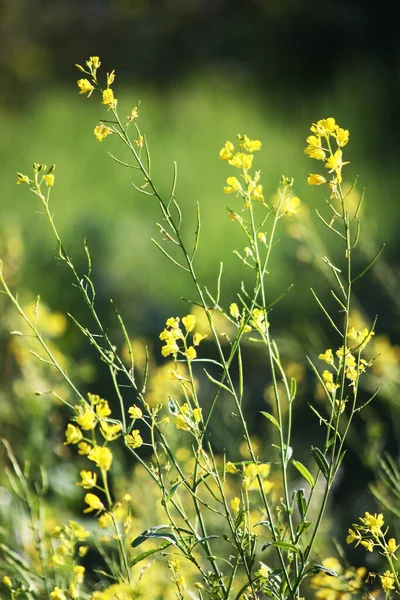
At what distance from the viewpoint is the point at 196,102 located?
4273 millimetres

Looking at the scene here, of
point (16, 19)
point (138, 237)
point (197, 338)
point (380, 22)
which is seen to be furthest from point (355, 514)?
point (16, 19)

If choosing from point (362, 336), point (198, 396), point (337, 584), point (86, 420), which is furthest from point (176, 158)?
point (86, 420)

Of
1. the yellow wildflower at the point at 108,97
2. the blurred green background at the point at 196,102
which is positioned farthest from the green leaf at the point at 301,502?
the blurred green background at the point at 196,102

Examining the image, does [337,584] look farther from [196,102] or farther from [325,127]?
[196,102]

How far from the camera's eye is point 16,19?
4.86 m

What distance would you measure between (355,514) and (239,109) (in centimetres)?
301

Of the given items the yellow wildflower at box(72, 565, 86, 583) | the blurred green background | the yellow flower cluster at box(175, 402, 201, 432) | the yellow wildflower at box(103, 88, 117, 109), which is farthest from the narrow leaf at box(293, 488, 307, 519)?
the blurred green background

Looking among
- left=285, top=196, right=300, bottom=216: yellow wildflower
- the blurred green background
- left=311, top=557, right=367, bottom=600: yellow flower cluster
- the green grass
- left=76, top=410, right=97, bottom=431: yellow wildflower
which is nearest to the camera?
left=76, top=410, right=97, bottom=431: yellow wildflower

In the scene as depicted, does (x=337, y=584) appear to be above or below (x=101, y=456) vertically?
below

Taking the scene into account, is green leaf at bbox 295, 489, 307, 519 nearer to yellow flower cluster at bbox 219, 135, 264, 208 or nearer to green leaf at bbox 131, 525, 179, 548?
green leaf at bbox 131, 525, 179, 548

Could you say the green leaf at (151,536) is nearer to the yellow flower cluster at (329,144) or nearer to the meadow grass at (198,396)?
the meadow grass at (198,396)

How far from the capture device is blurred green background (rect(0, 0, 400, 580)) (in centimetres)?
344

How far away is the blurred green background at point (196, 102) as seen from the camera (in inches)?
135

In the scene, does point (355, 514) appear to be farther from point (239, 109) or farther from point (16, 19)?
point (16, 19)
